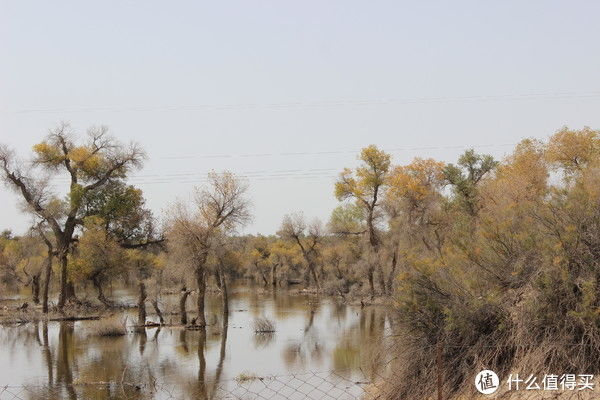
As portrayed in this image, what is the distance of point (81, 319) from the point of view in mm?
37781

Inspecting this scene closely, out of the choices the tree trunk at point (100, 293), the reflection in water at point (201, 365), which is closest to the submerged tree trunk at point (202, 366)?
the reflection in water at point (201, 365)

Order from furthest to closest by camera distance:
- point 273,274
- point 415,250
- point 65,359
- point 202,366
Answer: point 273,274 → point 65,359 → point 202,366 → point 415,250

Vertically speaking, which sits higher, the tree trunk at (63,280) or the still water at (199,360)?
the tree trunk at (63,280)

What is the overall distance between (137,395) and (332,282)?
136ft

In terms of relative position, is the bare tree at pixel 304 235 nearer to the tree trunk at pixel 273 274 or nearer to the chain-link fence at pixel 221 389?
the tree trunk at pixel 273 274

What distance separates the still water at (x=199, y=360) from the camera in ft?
58.0

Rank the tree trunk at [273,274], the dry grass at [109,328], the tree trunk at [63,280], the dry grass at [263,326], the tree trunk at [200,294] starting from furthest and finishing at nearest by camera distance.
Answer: the tree trunk at [273,274]
the tree trunk at [63,280]
the tree trunk at [200,294]
the dry grass at [263,326]
the dry grass at [109,328]

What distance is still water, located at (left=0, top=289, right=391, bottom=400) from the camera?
17688mm

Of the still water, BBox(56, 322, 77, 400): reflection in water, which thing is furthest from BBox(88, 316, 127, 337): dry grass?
BBox(56, 322, 77, 400): reflection in water

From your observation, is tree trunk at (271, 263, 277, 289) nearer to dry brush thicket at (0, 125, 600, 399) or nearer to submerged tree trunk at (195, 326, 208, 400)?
dry brush thicket at (0, 125, 600, 399)

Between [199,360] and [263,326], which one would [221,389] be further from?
[263,326]

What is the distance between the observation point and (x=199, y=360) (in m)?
23.1

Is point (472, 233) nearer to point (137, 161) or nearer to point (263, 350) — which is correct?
point (263, 350)

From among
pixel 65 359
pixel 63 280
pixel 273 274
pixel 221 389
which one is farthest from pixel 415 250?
pixel 273 274
